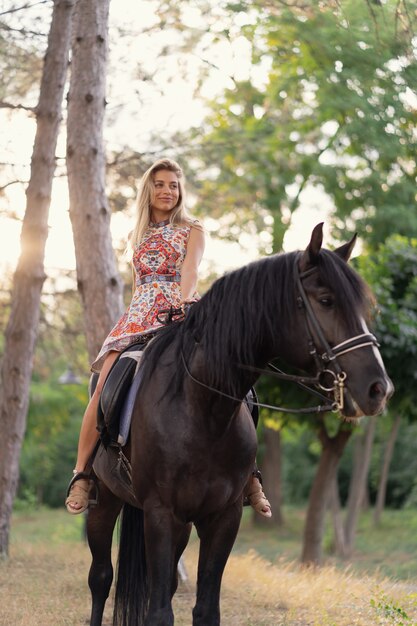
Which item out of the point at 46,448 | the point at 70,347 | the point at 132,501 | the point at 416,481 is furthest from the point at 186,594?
the point at 46,448

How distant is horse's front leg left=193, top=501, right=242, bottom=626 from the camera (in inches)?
200

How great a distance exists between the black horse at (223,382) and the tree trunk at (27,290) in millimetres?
7187

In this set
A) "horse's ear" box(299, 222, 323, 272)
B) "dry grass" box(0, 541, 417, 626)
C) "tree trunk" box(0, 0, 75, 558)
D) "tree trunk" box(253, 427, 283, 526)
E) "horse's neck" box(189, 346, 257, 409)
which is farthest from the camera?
"tree trunk" box(253, 427, 283, 526)

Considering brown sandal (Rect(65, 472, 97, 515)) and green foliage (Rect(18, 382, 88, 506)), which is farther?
green foliage (Rect(18, 382, 88, 506))

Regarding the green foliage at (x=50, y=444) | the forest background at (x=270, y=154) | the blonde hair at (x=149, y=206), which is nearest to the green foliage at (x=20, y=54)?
the forest background at (x=270, y=154)

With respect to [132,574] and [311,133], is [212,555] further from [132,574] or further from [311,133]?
[311,133]

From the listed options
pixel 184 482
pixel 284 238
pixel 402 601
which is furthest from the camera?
pixel 284 238

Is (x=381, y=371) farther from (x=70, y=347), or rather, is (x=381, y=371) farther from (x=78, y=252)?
(x=70, y=347)

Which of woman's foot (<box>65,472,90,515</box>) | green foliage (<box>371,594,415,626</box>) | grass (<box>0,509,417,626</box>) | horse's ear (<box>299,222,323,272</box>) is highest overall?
horse's ear (<box>299,222,323,272</box>)

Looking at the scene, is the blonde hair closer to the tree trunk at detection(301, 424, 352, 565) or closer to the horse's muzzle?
the horse's muzzle

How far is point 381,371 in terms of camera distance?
4.19 meters

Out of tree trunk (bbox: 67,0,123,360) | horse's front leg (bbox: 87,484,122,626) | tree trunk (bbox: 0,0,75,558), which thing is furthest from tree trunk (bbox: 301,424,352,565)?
horse's front leg (bbox: 87,484,122,626)

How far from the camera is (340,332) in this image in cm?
432

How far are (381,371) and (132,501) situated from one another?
2.15 meters
